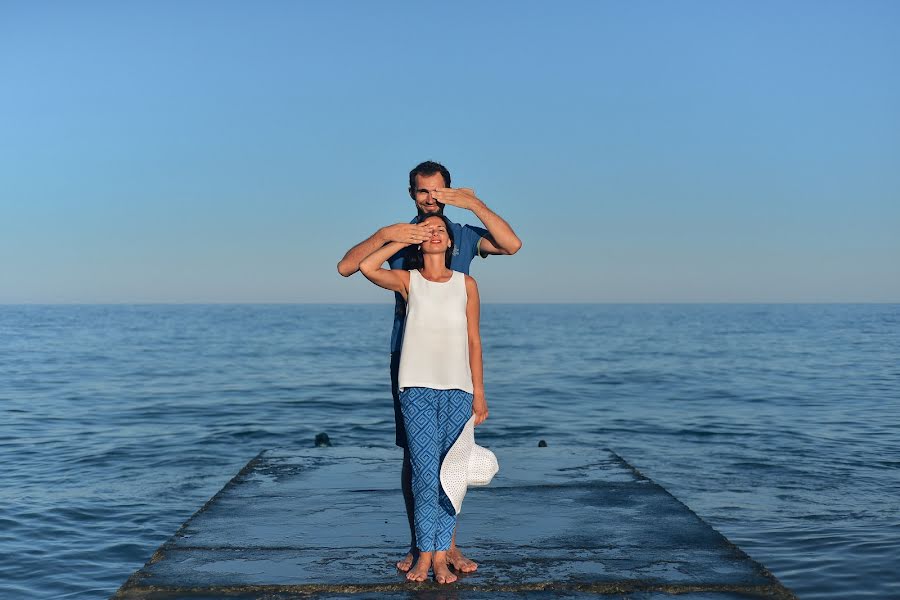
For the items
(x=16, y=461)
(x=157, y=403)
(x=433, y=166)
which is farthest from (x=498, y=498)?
(x=157, y=403)

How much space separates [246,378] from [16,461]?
18892 mm

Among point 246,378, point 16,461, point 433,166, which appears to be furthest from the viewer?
point 246,378

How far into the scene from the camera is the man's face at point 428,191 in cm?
503

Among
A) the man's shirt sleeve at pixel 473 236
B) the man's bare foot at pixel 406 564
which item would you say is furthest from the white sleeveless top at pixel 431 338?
the man's bare foot at pixel 406 564

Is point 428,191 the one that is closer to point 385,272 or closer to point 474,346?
point 385,272

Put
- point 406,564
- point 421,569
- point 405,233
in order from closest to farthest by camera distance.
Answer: point 405,233
point 421,569
point 406,564

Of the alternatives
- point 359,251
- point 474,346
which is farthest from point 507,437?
point 359,251

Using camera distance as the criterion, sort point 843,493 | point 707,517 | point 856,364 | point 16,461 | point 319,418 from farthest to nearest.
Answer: point 856,364 < point 319,418 < point 16,461 < point 843,493 < point 707,517

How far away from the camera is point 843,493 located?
13.2m

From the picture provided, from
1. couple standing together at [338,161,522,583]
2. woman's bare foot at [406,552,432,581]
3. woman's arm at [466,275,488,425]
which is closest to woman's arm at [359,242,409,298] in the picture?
couple standing together at [338,161,522,583]

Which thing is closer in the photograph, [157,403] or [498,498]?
[498,498]

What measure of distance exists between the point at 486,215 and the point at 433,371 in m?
0.89

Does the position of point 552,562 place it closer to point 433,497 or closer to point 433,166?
point 433,497

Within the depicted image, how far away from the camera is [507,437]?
1980 cm
